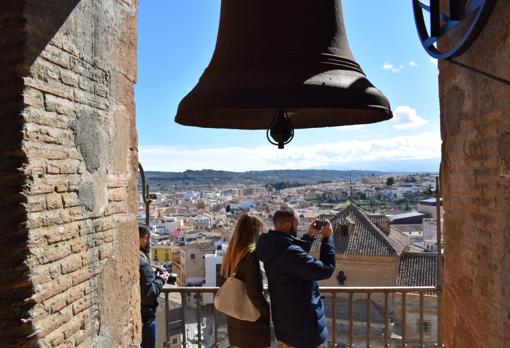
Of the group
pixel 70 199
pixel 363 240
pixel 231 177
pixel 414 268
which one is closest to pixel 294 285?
pixel 70 199

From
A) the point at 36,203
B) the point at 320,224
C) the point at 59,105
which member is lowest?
the point at 320,224

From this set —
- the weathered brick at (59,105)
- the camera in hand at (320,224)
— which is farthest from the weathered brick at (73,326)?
the camera in hand at (320,224)

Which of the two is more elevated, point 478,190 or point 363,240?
point 478,190

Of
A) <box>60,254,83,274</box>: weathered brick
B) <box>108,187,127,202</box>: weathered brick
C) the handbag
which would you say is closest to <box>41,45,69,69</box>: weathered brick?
<box>108,187,127,202</box>: weathered brick

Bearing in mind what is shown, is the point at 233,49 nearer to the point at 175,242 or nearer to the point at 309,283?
the point at 309,283

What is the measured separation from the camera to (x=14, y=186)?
2.01 meters

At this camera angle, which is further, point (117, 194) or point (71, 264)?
point (117, 194)

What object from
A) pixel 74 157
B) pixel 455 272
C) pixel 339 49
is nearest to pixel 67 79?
pixel 74 157

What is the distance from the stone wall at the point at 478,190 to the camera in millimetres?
2102

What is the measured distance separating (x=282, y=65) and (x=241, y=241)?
1731 mm

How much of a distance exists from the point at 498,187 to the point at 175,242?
37.7 metres

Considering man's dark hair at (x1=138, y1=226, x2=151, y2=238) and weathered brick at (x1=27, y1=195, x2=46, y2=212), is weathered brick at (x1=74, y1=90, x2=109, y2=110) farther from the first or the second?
man's dark hair at (x1=138, y1=226, x2=151, y2=238)

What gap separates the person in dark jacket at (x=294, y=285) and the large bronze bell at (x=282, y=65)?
112cm

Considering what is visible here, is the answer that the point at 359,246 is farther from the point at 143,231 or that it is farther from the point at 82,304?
the point at 82,304
